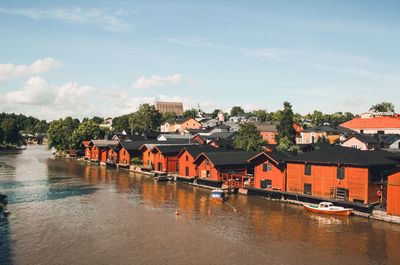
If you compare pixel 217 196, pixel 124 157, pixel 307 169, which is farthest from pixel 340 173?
pixel 124 157

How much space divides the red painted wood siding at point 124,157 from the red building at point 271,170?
41416 mm

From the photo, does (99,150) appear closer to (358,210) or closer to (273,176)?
(273,176)

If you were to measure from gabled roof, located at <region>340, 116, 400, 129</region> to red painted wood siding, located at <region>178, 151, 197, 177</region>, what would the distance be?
69.1 metres

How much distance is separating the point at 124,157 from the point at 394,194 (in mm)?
65271

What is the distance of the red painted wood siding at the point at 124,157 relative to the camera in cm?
8888

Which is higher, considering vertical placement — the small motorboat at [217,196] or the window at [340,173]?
the window at [340,173]

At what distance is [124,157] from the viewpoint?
91.2 m

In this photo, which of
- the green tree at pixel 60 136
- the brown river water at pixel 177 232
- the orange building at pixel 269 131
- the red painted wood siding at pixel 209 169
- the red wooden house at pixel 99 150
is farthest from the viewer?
the green tree at pixel 60 136

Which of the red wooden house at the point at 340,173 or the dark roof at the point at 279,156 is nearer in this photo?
the red wooden house at the point at 340,173

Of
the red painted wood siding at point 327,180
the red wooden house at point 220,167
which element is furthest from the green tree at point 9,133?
the red painted wood siding at point 327,180

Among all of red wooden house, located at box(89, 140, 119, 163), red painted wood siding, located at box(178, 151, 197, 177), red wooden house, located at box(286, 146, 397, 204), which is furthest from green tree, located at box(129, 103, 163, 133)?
red wooden house, located at box(286, 146, 397, 204)

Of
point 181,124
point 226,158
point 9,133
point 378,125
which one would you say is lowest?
point 226,158

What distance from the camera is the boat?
135 feet

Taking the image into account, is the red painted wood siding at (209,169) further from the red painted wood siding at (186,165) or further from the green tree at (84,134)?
the green tree at (84,134)
